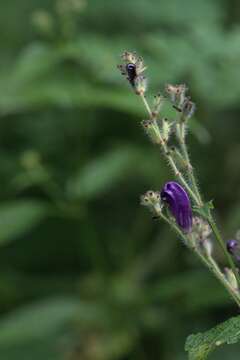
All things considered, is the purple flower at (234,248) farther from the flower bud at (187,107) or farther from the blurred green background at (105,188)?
the blurred green background at (105,188)

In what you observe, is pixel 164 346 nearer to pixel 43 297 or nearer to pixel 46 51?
pixel 43 297

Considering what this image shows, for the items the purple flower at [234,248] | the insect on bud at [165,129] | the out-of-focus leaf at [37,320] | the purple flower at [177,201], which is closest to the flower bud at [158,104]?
the insect on bud at [165,129]

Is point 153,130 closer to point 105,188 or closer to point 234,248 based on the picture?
point 234,248

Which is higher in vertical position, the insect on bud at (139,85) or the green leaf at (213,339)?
the insect on bud at (139,85)

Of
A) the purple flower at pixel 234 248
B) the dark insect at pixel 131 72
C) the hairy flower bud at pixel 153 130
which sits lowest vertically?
the purple flower at pixel 234 248

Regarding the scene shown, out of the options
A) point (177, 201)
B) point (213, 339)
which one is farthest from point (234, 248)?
point (213, 339)

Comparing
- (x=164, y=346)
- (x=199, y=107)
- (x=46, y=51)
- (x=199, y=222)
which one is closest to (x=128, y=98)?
(x=46, y=51)

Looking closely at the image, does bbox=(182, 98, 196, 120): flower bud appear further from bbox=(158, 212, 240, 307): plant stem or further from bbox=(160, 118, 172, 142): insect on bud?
bbox=(158, 212, 240, 307): plant stem

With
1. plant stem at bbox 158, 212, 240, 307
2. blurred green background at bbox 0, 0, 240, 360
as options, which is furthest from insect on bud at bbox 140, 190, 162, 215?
blurred green background at bbox 0, 0, 240, 360
